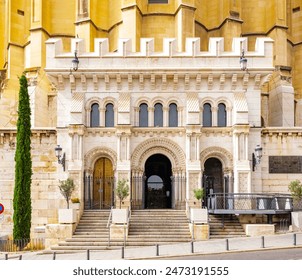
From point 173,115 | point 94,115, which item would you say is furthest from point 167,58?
point 94,115

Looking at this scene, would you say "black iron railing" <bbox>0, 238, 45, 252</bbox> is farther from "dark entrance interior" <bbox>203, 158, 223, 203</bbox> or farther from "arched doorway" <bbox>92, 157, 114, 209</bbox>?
"dark entrance interior" <bbox>203, 158, 223, 203</bbox>

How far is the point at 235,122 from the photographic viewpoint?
28.2 metres

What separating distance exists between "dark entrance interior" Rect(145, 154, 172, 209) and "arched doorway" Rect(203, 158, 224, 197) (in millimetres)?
2367

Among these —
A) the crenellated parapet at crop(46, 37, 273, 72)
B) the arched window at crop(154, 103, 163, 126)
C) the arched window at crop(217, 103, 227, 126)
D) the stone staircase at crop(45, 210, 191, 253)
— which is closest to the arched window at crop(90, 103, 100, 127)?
the crenellated parapet at crop(46, 37, 273, 72)

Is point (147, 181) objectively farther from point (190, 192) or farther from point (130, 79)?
point (130, 79)

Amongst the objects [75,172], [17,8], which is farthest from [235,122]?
[17,8]

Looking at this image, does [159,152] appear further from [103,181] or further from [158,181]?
[103,181]

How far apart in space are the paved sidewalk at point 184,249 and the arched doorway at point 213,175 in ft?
17.6

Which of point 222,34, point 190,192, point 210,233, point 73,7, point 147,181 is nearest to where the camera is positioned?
point 210,233

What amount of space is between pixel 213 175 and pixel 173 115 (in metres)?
4.34

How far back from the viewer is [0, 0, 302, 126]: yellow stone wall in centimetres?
3488

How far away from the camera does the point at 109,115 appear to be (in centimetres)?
2911

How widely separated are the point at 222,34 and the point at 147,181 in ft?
44.9

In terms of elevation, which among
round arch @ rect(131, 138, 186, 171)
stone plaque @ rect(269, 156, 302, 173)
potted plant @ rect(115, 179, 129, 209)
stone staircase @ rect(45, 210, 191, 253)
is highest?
round arch @ rect(131, 138, 186, 171)
